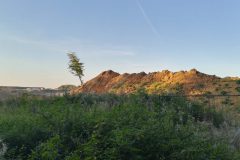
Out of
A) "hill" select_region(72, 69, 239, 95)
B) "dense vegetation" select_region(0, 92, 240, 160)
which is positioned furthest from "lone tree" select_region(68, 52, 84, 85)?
"dense vegetation" select_region(0, 92, 240, 160)

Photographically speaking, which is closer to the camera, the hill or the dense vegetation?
the dense vegetation

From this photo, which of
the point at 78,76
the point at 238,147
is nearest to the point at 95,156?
the point at 238,147

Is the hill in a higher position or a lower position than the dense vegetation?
higher

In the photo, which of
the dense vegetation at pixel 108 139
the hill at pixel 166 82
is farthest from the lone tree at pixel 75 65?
the dense vegetation at pixel 108 139

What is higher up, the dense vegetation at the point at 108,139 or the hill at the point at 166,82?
the hill at the point at 166,82

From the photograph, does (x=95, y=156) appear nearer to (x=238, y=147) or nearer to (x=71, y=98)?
(x=238, y=147)

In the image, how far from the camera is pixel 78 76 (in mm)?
48312

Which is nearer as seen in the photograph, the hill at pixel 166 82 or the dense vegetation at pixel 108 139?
the dense vegetation at pixel 108 139

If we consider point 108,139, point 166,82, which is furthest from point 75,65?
point 108,139

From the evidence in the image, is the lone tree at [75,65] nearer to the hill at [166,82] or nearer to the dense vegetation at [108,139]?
the hill at [166,82]

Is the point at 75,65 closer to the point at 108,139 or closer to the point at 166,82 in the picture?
the point at 166,82

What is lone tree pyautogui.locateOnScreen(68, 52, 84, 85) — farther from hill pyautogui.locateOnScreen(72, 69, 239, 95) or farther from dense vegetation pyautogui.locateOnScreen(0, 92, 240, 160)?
dense vegetation pyautogui.locateOnScreen(0, 92, 240, 160)

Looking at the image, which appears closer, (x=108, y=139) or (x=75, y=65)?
(x=108, y=139)

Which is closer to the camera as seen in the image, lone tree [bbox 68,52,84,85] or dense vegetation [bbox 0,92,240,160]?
dense vegetation [bbox 0,92,240,160]
